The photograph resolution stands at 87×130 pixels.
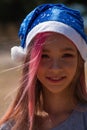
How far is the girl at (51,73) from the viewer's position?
3.04m

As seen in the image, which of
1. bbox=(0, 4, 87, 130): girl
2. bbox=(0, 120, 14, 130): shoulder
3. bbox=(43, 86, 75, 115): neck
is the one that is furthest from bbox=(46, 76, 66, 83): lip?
bbox=(0, 120, 14, 130): shoulder

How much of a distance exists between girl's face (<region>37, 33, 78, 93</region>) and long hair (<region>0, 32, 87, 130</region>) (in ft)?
0.21

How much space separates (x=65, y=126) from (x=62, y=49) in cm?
41

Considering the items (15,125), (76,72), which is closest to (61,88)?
(76,72)

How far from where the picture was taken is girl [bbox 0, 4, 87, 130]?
304cm

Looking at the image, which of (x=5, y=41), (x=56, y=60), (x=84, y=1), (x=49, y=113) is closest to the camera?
(x=56, y=60)

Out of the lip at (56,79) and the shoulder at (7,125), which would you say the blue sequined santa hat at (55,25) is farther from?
the shoulder at (7,125)

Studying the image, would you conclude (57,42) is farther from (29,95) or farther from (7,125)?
(7,125)

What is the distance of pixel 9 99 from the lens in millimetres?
3426

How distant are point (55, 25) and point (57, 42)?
3.6 inches

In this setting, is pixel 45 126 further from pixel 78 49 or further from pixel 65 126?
pixel 78 49

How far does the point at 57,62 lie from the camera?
3018 millimetres

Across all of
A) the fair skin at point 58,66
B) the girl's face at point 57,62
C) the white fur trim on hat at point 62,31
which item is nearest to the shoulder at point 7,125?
the fair skin at point 58,66

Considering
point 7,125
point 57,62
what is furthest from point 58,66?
point 7,125
